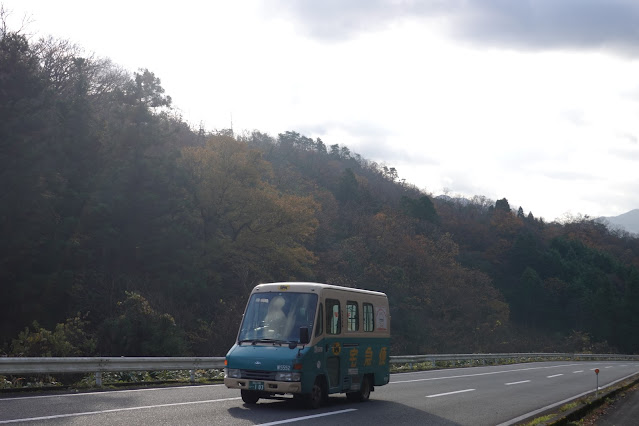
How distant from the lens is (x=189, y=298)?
4503cm

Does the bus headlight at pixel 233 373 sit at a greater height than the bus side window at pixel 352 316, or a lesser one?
lesser

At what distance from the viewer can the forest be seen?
112ft

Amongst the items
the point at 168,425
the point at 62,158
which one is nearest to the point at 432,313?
the point at 62,158

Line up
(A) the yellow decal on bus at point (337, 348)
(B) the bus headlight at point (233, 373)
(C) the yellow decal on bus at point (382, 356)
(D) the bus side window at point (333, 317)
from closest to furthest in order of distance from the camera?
1. (B) the bus headlight at point (233, 373)
2. (D) the bus side window at point (333, 317)
3. (A) the yellow decal on bus at point (337, 348)
4. (C) the yellow decal on bus at point (382, 356)

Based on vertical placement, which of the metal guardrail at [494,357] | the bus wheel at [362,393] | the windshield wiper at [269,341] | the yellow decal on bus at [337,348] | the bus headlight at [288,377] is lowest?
the metal guardrail at [494,357]

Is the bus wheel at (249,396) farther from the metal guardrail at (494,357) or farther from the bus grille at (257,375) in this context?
the metal guardrail at (494,357)

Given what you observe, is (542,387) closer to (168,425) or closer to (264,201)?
(168,425)

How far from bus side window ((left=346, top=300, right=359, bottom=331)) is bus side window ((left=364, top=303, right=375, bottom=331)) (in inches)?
21.0

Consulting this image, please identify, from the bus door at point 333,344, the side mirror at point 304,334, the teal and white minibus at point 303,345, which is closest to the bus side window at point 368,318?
the teal and white minibus at point 303,345

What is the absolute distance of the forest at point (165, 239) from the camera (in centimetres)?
3419

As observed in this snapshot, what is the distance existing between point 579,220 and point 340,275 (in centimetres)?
11192

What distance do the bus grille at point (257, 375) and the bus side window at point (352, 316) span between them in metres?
2.72

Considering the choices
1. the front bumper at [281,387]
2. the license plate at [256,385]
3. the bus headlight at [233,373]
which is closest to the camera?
the front bumper at [281,387]

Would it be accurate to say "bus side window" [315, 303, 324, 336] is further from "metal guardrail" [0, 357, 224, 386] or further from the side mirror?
"metal guardrail" [0, 357, 224, 386]
